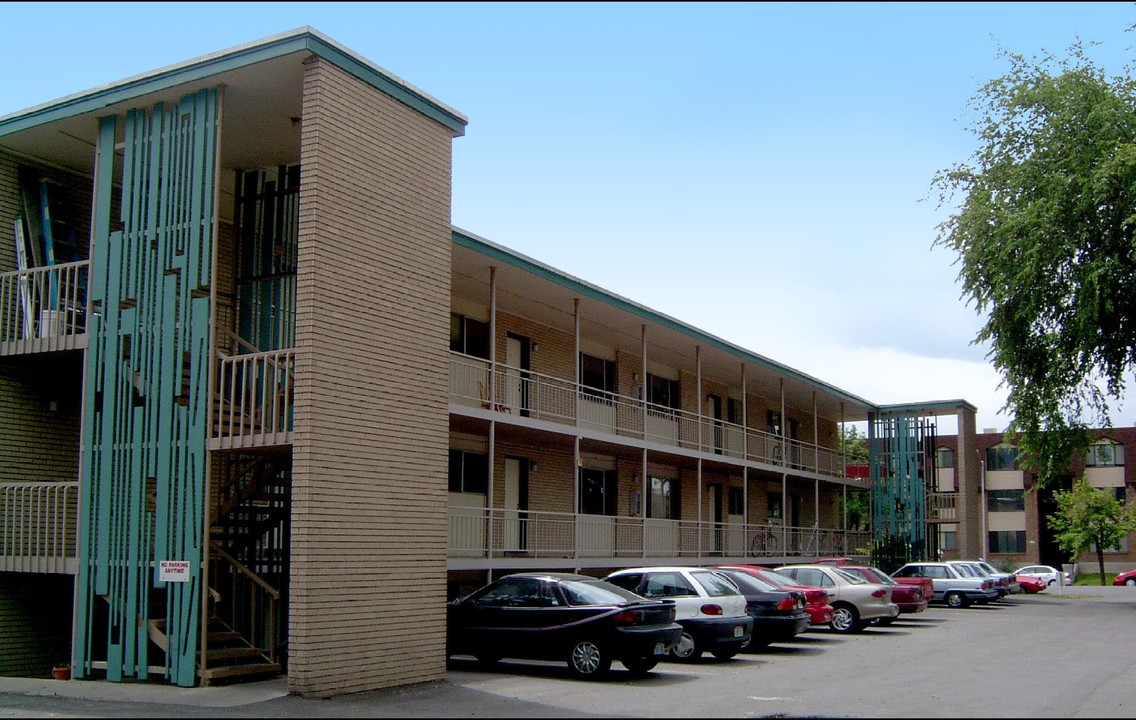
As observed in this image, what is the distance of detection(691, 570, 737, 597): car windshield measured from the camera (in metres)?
18.6

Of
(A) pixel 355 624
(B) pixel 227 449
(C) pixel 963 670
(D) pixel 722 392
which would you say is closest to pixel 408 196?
(B) pixel 227 449

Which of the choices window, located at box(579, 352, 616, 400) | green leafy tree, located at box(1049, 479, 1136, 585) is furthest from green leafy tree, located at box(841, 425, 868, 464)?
window, located at box(579, 352, 616, 400)

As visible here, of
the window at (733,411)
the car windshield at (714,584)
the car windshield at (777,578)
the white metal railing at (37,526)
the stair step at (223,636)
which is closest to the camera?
the stair step at (223,636)

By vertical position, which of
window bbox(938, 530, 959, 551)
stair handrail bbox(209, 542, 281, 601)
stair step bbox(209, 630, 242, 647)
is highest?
stair handrail bbox(209, 542, 281, 601)

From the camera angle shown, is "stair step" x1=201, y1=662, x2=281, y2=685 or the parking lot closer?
the parking lot

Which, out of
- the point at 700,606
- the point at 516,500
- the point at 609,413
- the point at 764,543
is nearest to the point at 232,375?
the point at 700,606

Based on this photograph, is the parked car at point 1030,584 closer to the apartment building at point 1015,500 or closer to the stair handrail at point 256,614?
the apartment building at point 1015,500

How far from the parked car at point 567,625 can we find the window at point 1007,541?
66234 millimetres

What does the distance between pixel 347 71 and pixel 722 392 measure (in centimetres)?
2337

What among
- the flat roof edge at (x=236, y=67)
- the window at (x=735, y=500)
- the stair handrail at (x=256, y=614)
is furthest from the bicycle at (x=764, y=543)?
the flat roof edge at (x=236, y=67)

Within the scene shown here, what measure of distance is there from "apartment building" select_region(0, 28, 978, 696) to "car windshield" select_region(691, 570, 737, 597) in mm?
3905

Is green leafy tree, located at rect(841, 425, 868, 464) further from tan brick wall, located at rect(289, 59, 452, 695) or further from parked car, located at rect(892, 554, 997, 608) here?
tan brick wall, located at rect(289, 59, 452, 695)

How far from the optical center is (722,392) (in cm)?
3662

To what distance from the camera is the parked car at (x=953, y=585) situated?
36.2 m
